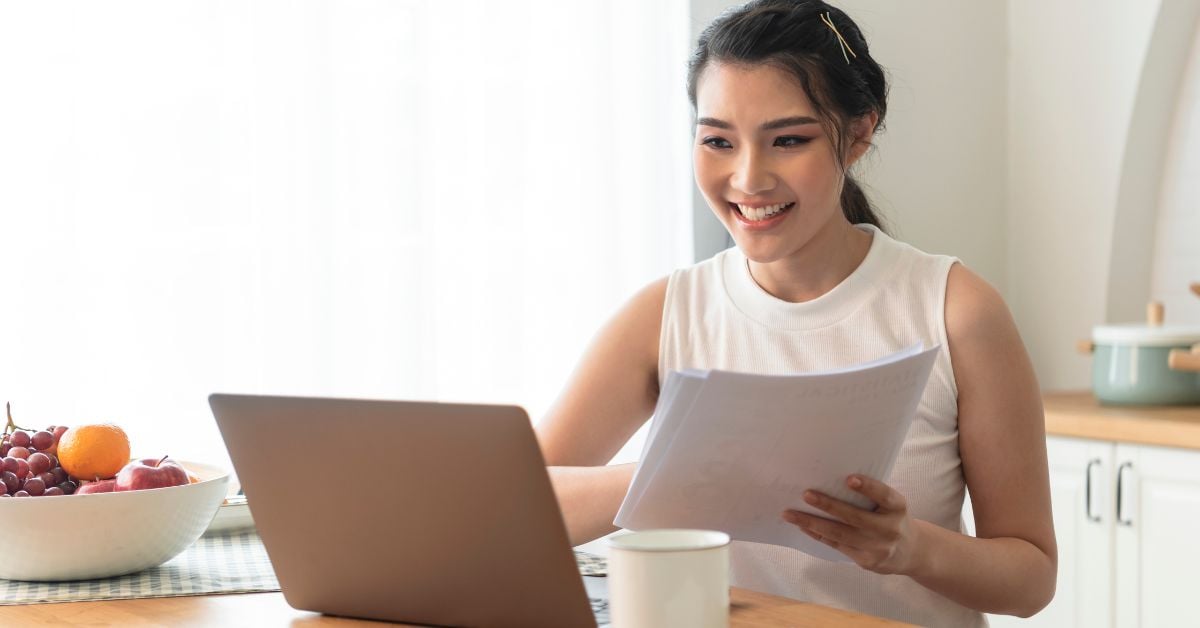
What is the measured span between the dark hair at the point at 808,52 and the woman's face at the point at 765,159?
0.06ft

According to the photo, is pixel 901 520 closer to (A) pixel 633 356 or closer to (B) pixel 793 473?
(B) pixel 793 473

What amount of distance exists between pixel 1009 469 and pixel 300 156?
1.51 metres

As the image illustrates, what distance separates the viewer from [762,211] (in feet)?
4.71

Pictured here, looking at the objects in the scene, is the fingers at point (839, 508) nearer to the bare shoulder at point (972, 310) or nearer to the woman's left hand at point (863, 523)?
the woman's left hand at point (863, 523)

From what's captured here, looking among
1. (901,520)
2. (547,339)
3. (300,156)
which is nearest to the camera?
(901,520)

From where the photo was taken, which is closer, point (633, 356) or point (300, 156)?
point (633, 356)

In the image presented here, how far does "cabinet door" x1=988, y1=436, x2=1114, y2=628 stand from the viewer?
2545 millimetres

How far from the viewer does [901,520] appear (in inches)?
42.4

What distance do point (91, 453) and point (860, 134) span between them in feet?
3.03

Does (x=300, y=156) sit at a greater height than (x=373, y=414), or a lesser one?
greater

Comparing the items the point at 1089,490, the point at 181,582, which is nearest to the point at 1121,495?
the point at 1089,490

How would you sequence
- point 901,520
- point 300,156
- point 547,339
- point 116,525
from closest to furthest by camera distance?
point 901,520
point 116,525
point 300,156
point 547,339

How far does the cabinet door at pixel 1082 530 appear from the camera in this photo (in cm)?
254

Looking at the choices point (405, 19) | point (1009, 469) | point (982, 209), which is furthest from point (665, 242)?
point (1009, 469)
